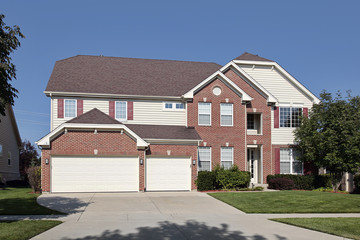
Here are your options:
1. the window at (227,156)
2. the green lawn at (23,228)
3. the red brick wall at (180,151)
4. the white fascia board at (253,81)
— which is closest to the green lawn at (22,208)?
the green lawn at (23,228)

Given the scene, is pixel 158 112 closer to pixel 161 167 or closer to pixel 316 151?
pixel 161 167

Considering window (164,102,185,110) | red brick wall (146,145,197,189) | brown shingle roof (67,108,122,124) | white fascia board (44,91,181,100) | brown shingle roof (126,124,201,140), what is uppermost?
white fascia board (44,91,181,100)

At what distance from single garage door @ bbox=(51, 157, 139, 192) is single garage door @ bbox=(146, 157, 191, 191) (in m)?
1.00

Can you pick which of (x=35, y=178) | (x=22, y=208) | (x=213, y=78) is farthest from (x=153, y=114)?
(x=22, y=208)

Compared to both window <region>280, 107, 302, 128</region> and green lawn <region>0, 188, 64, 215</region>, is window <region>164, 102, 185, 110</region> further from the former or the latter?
green lawn <region>0, 188, 64, 215</region>

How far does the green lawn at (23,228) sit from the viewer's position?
379 inches

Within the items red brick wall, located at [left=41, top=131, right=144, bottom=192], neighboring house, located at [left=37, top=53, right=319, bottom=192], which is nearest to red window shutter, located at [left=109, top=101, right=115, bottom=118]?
neighboring house, located at [left=37, top=53, right=319, bottom=192]

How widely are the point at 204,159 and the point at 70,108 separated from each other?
377 inches

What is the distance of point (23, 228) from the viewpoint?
10562mm

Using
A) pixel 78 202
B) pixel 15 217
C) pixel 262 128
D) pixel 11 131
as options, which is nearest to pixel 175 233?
pixel 15 217

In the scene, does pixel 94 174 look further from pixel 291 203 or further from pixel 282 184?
pixel 282 184

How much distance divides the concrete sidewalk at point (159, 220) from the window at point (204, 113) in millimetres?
6733

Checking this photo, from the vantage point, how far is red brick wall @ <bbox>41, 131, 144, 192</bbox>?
64.7 ft

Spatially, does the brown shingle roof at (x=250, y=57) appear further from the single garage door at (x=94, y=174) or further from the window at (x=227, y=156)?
the single garage door at (x=94, y=174)
